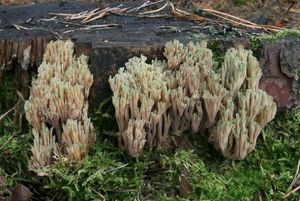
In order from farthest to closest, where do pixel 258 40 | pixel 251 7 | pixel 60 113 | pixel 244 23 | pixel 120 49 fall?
pixel 251 7, pixel 244 23, pixel 258 40, pixel 120 49, pixel 60 113

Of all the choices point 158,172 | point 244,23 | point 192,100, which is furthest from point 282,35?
point 158,172

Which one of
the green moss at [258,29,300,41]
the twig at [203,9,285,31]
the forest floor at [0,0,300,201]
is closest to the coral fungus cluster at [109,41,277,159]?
the forest floor at [0,0,300,201]

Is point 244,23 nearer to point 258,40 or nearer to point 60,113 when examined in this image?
point 258,40

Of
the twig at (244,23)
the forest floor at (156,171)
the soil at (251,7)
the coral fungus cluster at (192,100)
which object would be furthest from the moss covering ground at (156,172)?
the soil at (251,7)

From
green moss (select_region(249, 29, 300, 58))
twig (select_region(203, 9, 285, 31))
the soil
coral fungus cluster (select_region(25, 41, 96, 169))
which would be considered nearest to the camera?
coral fungus cluster (select_region(25, 41, 96, 169))

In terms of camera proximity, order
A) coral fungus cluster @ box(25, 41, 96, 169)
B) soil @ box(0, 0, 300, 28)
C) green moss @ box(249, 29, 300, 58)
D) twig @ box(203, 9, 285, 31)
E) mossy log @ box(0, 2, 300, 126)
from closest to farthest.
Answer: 1. coral fungus cluster @ box(25, 41, 96, 169)
2. mossy log @ box(0, 2, 300, 126)
3. green moss @ box(249, 29, 300, 58)
4. twig @ box(203, 9, 285, 31)
5. soil @ box(0, 0, 300, 28)

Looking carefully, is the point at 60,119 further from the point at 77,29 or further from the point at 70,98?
the point at 77,29

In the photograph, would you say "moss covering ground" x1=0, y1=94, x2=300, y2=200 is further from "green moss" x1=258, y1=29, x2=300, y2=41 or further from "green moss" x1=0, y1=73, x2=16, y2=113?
"green moss" x1=258, y1=29, x2=300, y2=41
